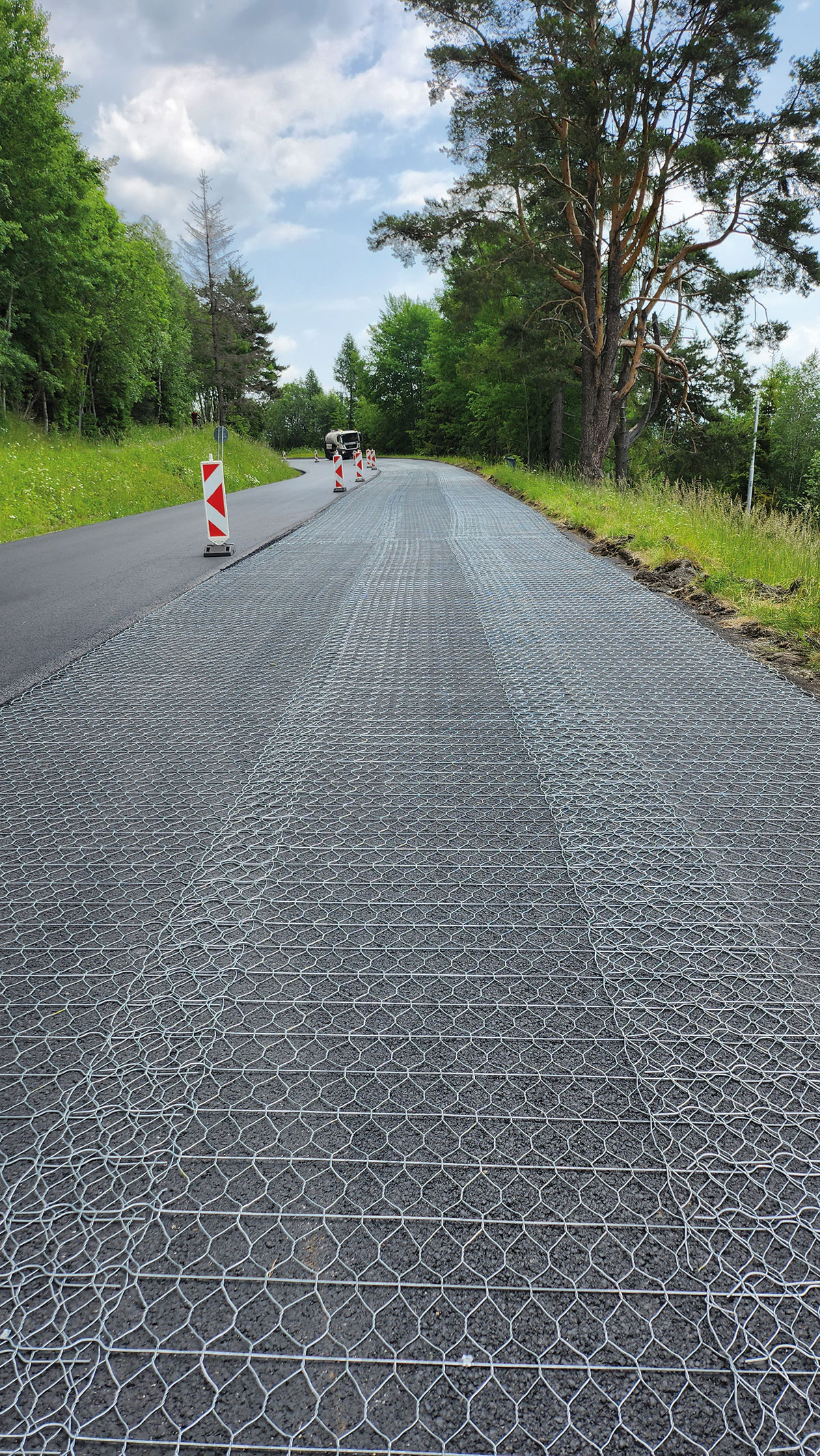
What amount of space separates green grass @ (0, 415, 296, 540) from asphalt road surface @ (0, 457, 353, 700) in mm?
774

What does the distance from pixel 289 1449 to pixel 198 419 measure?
4544 centimetres

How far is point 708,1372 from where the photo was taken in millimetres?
1492

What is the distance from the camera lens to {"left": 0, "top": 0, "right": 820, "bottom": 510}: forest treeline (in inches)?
647

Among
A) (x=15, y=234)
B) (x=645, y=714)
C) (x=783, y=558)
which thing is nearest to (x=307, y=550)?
(x=783, y=558)

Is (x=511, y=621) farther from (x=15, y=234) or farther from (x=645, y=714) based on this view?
(x=15, y=234)

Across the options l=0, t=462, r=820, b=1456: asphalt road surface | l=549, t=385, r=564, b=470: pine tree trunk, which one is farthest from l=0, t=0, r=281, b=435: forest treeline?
l=0, t=462, r=820, b=1456: asphalt road surface

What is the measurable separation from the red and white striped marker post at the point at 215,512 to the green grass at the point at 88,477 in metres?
4.50

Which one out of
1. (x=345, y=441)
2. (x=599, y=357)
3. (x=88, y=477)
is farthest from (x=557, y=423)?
(x=345, y=441)

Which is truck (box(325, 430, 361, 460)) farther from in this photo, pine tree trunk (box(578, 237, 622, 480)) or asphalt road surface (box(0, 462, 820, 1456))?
asphalt road surface (box(0, 462, 820, 1456))

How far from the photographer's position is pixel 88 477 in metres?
19.2

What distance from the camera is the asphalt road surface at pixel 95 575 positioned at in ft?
21.6

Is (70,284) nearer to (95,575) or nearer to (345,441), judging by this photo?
(95,575)

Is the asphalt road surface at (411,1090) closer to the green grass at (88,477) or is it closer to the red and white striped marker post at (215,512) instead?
the red and white striped marker post at (215,512)

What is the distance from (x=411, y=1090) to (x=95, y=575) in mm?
8754
